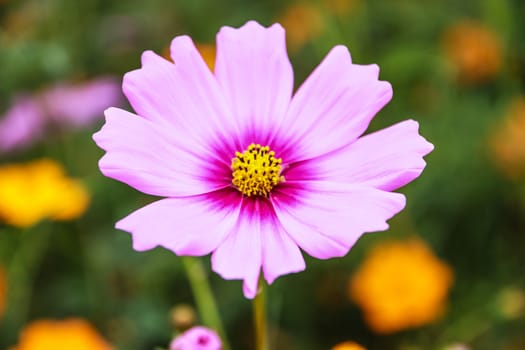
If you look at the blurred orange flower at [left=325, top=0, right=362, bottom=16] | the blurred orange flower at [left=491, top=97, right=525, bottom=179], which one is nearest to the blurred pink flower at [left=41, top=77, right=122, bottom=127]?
the blurred orange flower at [left=325, top=0, right=362, bottom=16]

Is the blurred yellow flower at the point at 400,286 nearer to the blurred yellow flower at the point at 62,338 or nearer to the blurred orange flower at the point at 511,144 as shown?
the blurred orange flower at the point at 511,144

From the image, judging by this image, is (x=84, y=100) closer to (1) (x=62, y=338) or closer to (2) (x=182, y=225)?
(1) (x=62, y=338)

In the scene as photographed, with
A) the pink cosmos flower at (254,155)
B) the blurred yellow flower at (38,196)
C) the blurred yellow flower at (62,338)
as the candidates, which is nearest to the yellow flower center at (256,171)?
the pink cosmos flower at (254,155)

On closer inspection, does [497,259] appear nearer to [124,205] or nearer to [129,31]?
[124,205]

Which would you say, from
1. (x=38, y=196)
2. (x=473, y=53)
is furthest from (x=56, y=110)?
(x=473, y=53)

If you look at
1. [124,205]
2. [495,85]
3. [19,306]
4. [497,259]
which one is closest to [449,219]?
[497,259]

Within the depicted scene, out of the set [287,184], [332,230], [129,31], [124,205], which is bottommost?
[332,230]
